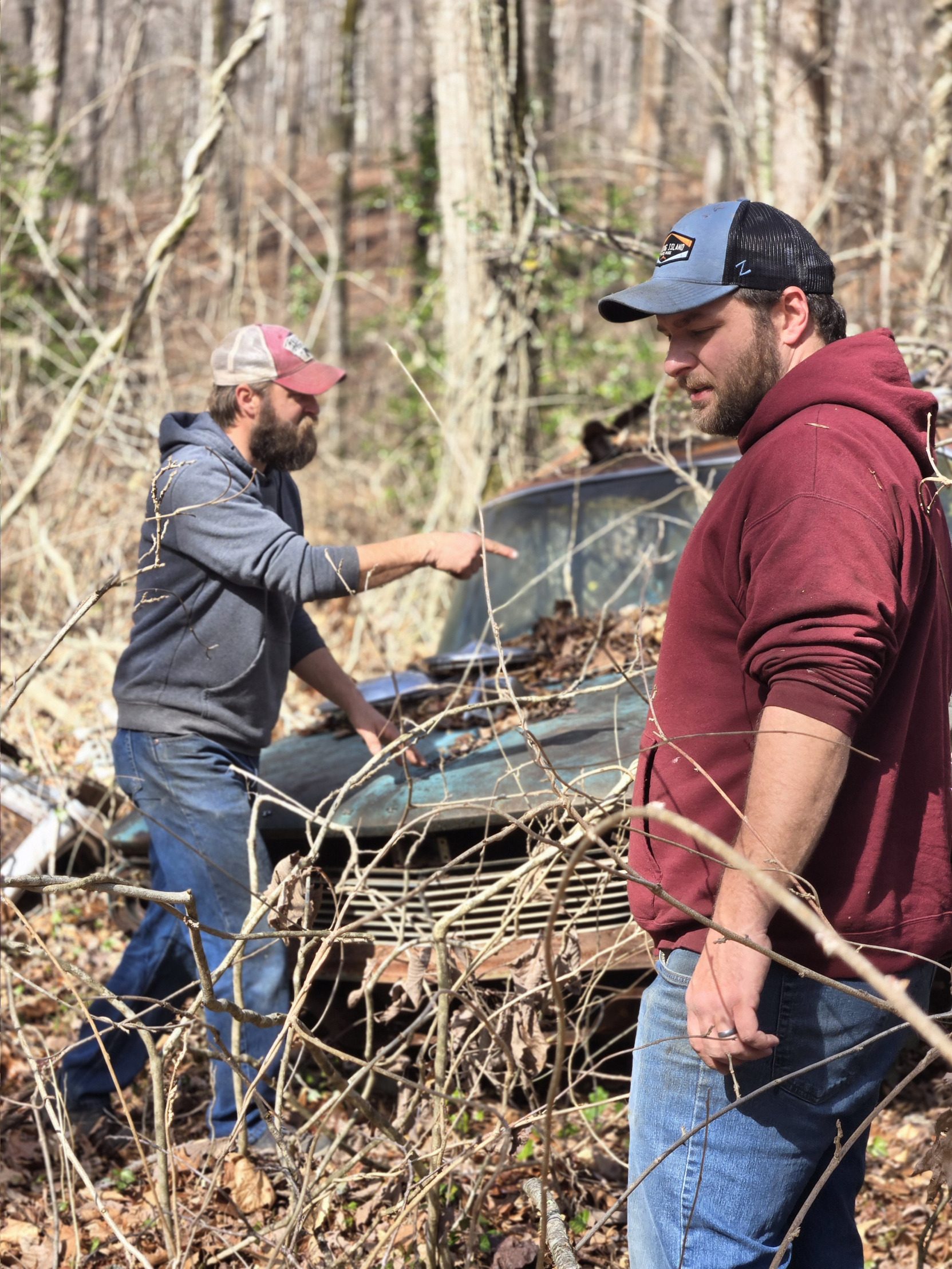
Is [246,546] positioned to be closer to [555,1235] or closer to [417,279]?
[555,1235]

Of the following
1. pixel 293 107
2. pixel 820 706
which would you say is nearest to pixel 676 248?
pixel 820 706

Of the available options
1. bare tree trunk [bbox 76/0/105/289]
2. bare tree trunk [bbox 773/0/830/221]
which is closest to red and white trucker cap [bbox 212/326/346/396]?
bare tree trunk [bbox 773/0/830/221]

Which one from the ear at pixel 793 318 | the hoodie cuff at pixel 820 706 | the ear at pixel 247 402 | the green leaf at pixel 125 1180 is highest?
the ear at pixel 793 318

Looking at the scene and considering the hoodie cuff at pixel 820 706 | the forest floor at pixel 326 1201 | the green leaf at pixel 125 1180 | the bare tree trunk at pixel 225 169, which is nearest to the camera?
the hoodie cuff at pixel 820 706

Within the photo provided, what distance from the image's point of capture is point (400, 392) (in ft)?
51.7

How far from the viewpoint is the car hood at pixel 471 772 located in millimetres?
3094

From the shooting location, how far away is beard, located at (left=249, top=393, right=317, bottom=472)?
3629 mm

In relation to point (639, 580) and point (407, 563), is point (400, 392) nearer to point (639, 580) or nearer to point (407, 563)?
point (639, 580)

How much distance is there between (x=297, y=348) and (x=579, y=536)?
149 cm

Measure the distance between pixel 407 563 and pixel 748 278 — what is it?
150 cm

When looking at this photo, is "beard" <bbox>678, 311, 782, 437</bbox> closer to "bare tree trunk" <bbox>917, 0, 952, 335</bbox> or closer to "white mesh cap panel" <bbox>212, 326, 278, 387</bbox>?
"white mesh cap panel" <bbox>212, 326, 278, 387</bbox>

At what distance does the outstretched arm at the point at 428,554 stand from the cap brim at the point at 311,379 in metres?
0.58

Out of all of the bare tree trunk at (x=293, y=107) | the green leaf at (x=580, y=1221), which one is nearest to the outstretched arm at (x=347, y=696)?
the green leaf at (x=580, y=1221)

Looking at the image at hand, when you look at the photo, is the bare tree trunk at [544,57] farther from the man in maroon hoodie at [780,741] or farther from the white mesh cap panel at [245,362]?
the man in maroon hoodie at [780,741]
